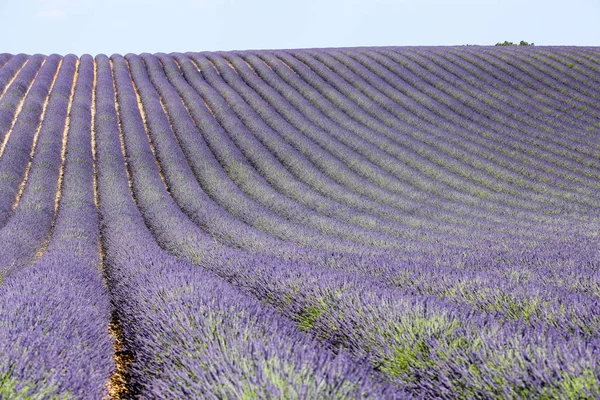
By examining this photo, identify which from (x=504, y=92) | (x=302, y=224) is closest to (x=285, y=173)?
(x=302, y=224)

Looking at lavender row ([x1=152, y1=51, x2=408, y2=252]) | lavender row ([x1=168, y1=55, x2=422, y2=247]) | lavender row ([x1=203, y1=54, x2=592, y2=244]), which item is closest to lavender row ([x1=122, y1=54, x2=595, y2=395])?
lavender row ([x1=152, y1=51, x2=408, y2=252])

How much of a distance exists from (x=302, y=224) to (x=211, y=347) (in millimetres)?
8353

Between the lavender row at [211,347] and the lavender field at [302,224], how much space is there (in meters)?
0.02

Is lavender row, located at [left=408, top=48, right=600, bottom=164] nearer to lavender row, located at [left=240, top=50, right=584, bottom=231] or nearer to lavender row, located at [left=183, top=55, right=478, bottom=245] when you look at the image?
lavender row, located at [left=240, top=50, right=584, bottom=231]

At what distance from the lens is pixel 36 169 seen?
13.9 m

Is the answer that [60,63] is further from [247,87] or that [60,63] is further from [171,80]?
[247,87]

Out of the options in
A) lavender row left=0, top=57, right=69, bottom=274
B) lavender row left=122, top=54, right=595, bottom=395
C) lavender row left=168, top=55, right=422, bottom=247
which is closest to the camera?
lavender row left=122, top=54, right=595, bottom=395

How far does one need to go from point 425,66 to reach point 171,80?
43.7 ft

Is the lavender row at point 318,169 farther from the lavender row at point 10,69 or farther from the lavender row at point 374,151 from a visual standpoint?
the lavender row at point 10,69

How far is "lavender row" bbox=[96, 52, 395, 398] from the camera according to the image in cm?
204

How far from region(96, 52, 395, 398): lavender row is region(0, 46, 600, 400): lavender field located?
0.02 m

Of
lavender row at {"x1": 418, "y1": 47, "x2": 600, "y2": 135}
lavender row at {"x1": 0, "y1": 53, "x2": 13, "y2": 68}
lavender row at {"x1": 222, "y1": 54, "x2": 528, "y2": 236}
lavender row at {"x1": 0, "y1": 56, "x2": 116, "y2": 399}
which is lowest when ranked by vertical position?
lavender row at {"x1": 0, "y1": 56, "x2": 116, "y2": 399}

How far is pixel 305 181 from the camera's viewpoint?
47.0 ft

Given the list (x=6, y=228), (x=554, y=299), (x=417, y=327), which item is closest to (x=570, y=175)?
(x=554, y=299)
